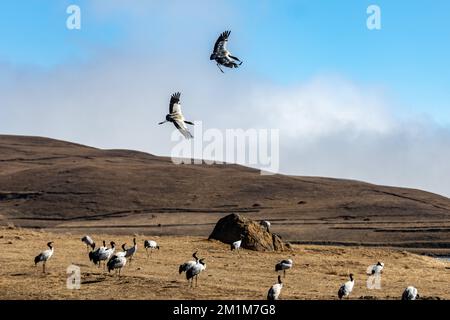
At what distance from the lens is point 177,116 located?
25281 millimetres

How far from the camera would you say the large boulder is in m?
43.9

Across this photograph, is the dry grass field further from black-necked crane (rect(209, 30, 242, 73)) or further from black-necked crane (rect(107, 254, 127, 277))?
black-necked crane (rect(209, 30, 242, 73))

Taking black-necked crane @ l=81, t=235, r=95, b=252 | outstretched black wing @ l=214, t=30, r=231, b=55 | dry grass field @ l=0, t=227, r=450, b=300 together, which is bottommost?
dry grass field @ l=0, t=227, r=450, b=300

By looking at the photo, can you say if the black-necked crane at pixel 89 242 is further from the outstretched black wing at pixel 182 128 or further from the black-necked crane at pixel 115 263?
the outstretched black wing at pixel 182 128

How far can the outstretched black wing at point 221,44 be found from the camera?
25305mm

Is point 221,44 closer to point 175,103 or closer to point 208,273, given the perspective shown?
point 175,103

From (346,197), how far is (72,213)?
4136cm

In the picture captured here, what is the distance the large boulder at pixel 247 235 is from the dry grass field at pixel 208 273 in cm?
91

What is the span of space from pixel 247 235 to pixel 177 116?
20.0 metres

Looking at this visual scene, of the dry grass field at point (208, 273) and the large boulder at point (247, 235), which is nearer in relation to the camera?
the dry grass field at point (208, 273)

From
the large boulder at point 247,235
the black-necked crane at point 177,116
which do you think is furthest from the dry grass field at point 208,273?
the black-necked crane at point 177,116

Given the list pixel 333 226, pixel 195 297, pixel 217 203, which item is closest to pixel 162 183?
pixel 217 203

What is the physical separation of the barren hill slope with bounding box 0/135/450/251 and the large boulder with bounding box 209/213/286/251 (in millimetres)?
43007

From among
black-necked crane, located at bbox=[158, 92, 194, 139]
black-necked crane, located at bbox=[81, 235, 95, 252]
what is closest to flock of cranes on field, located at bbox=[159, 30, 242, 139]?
black-necked crane, located at bbox=[158, 92, 194, 139]
